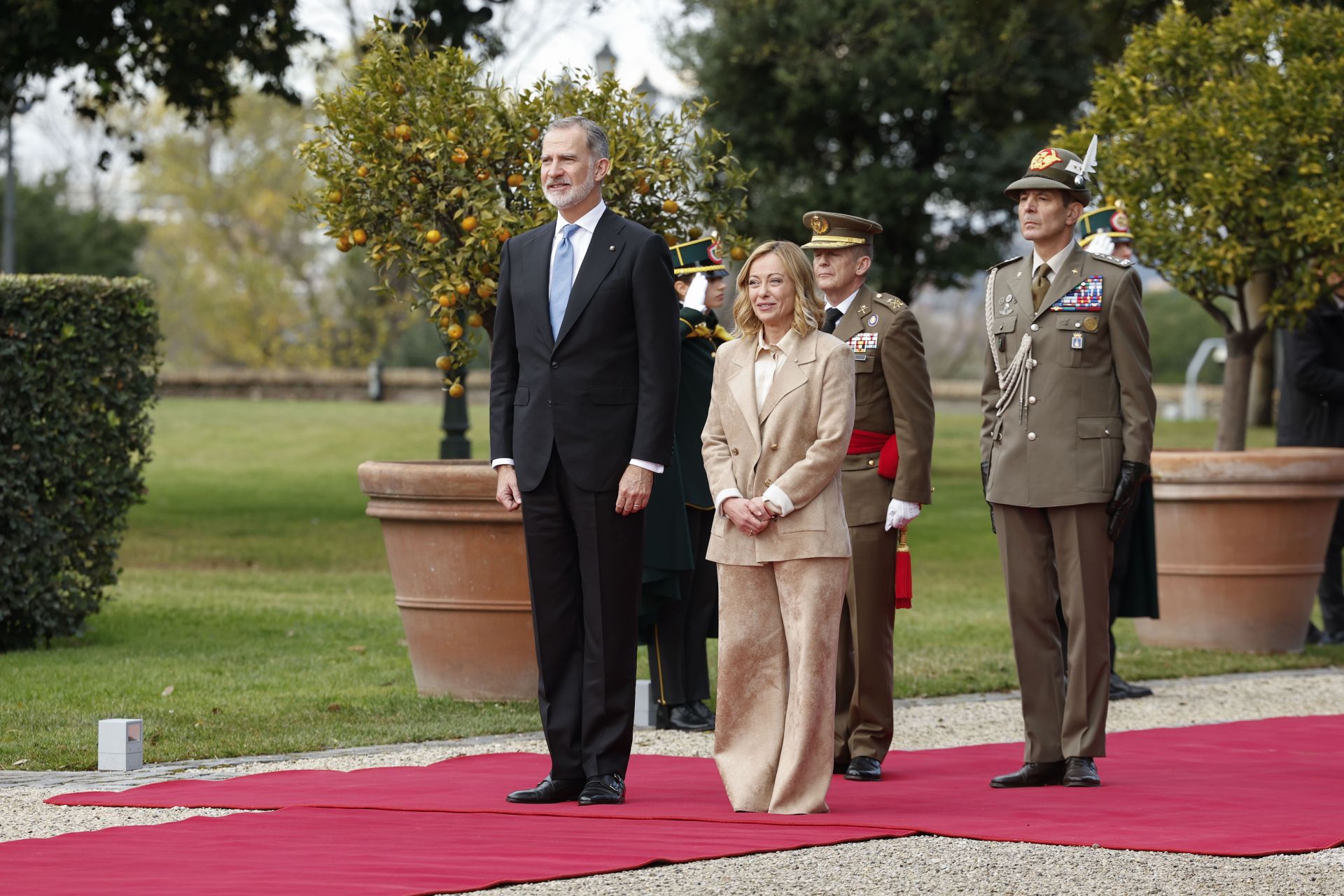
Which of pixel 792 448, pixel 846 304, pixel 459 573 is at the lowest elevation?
pixel 459 573

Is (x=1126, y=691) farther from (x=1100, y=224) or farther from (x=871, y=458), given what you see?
(x=871, y=458)

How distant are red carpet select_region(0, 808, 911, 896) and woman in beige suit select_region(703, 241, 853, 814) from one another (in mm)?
349

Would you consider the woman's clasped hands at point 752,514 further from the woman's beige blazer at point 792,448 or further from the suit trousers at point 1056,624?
the suit trousers at point 1056,624

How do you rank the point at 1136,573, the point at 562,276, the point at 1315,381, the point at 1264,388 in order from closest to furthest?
the point at 562,276, the point at 1136,573, the point at 1315,381, the point at 1264,388

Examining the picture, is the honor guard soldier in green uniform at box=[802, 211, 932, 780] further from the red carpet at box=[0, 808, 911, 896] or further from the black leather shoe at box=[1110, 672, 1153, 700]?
the black leather shoe at box=[1110, 672, 1153, 700]

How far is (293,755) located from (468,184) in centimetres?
261

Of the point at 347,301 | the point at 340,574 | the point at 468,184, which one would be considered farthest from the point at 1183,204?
the point at 347,301

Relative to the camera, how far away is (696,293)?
7.82 meters

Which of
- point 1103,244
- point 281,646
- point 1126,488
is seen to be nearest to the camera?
point 1126,488

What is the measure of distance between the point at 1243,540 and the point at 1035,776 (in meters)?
4.40

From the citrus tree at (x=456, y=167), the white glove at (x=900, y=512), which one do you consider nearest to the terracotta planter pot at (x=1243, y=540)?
the citrus tree at (x=456, y=167)

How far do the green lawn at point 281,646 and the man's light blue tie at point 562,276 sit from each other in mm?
2263

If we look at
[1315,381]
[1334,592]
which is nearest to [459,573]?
[1315,381]

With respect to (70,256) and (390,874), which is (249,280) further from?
(390,874)
